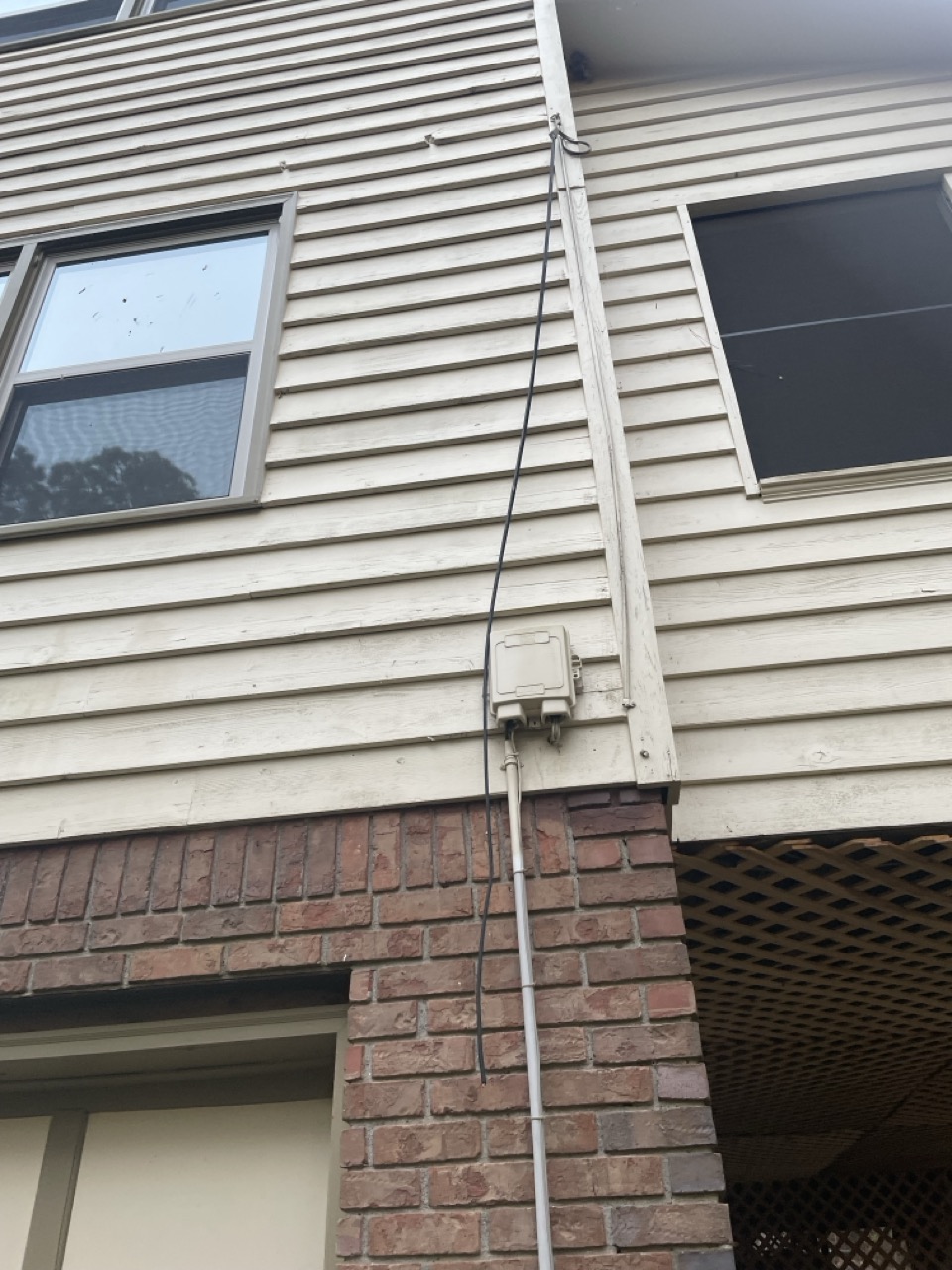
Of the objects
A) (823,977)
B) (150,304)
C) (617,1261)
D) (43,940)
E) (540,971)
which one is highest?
(150,304)

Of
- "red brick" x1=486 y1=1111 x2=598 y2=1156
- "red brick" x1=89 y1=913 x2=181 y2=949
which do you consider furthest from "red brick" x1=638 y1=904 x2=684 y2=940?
"red brick" x1=89 y1=913 x2=181 y2=949

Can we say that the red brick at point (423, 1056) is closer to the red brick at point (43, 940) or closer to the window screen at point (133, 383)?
the red brick at point (43, 940)

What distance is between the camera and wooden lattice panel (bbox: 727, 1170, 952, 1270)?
6.42 meters

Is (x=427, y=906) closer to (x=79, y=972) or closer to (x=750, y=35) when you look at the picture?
(x=79, y=972)

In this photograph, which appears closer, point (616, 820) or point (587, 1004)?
Result: point (587, 1004)

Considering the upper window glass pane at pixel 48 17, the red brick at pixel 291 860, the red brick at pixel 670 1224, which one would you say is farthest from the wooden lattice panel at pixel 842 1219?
the upper window glass pane at pixel 48 17

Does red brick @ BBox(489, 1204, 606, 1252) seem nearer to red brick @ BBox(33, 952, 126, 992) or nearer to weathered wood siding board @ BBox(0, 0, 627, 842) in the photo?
weathered wood siding board @ BBox(0, 0, 627, 842)

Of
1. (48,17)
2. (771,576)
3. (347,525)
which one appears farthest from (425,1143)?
(48,17)

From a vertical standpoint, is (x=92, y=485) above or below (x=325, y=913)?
above

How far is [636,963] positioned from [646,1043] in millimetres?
154

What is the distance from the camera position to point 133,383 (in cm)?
326

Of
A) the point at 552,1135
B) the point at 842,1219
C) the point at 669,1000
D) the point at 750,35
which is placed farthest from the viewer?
the point at 842,1219

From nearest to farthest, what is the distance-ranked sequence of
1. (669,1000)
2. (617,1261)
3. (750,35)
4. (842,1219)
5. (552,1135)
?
(617,1261) < (552,1135) < (669,1000) < (750,35) < (842,1219)

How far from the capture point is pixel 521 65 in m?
3.79
